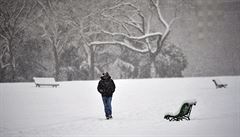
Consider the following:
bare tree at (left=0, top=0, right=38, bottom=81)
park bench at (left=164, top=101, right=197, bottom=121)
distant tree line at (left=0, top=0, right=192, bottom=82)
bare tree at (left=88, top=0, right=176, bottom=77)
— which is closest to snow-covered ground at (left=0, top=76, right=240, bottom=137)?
park bench at (left=164, top=101, right=197, bottom=121)

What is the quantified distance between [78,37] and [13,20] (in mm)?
7895

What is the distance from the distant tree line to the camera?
168 ft

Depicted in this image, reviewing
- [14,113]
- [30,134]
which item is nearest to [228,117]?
[30,134]

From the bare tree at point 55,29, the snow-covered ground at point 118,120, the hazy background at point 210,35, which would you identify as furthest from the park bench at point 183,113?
the hazy background at point 210,35

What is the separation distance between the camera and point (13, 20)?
52.7m

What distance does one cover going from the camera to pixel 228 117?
13727 millimetres

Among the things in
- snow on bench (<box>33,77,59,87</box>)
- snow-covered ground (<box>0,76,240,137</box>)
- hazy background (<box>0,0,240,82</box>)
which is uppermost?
hazy background (<box>0,0,240,82</box>)

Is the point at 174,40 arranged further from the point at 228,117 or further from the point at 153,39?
the point at 228,117

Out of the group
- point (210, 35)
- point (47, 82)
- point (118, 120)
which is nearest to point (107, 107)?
point (118, 120)

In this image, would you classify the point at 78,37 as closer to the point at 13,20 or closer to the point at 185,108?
the point at 13,20

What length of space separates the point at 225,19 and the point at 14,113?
5312cm

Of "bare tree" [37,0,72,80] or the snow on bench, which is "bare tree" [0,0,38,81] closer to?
"bare tree" [37,0,72,80]

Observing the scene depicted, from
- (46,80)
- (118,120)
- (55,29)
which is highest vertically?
(55,29)

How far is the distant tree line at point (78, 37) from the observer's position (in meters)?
51.1
